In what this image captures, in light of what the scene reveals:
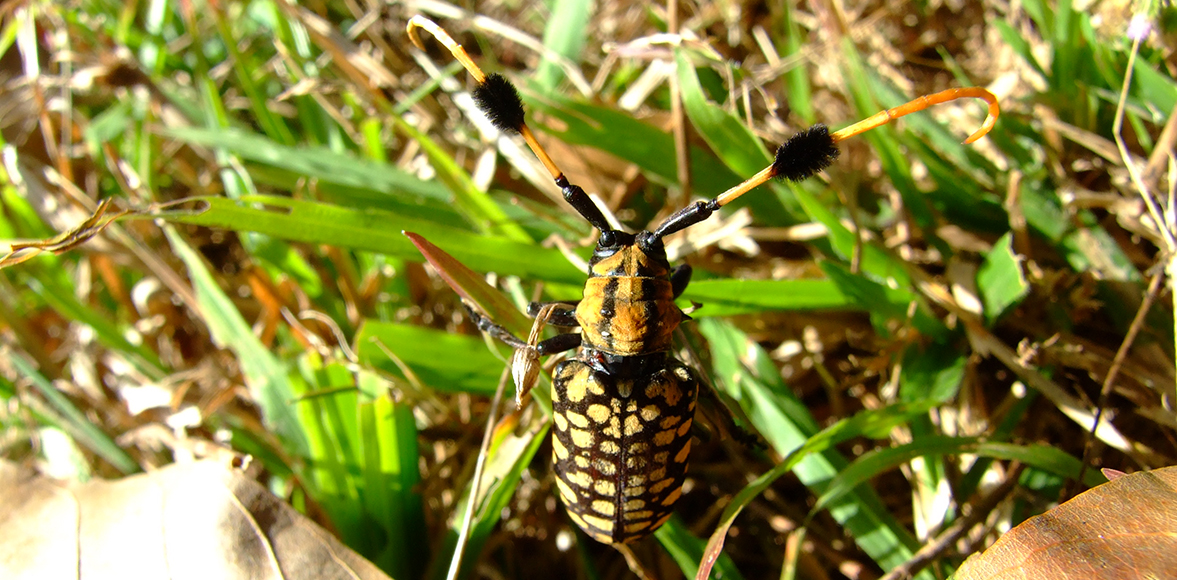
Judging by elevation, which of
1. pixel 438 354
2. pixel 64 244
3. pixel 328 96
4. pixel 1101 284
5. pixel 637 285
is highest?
pixel 328 96

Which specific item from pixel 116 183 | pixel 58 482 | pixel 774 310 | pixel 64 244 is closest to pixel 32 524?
pixel 58 482

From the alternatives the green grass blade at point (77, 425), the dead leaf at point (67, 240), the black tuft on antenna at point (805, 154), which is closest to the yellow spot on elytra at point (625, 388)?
the black tuft on antenna at point (805, 154)

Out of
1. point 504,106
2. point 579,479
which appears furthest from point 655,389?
point 504,106

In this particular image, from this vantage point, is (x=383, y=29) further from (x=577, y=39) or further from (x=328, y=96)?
(x=577, y=39)

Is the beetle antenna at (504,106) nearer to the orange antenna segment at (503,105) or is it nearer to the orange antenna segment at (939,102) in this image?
the orange antenna segment at (503,105)

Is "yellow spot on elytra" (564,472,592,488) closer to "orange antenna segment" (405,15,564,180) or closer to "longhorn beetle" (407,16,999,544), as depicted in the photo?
"longhorn beetle" (407,16,999,544)

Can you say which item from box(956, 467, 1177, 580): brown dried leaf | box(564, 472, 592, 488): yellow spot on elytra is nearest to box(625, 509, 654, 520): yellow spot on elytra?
box(564, 472, 592, 488): yellow spot on elytra
